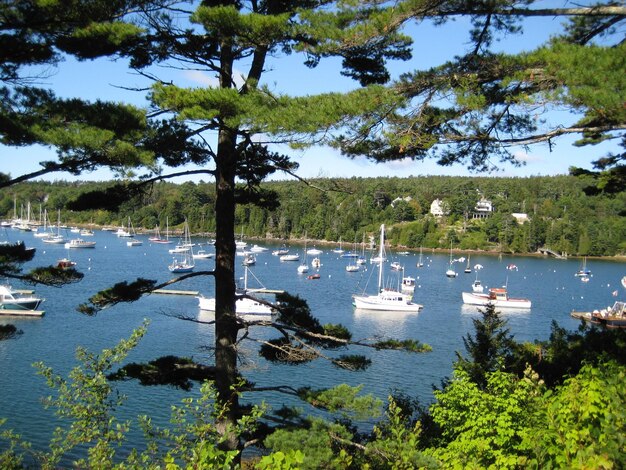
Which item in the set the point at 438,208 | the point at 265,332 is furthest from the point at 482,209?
the point at 265,332

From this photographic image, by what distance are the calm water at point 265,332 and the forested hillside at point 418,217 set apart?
20.7 meters

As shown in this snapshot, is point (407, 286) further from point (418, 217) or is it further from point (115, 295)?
point (418, 217)

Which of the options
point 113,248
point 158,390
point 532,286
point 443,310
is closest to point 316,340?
point 158,390

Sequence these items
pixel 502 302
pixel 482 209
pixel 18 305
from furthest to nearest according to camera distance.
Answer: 1. pixel 482 209
2. pixel 502 302
3. pixel 18 305

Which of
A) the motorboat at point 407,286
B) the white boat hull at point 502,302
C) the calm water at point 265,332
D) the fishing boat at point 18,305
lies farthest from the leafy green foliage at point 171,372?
the motorboat at point 407,286

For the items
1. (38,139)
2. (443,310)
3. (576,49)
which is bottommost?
(443,310)

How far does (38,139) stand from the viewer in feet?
18.2

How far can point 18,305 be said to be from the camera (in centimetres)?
2853

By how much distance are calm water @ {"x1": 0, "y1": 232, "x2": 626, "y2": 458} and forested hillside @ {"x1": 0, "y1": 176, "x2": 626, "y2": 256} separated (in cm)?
2068

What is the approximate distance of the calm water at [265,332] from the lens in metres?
16.7

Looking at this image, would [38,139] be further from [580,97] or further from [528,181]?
[528,181]

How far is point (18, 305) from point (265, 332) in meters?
12.8

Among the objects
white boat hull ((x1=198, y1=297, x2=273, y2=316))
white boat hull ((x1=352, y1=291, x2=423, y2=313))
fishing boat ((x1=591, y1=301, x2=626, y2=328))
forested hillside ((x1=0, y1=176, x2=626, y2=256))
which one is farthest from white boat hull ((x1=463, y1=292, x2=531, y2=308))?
forested hillside ((x1=0, y1=176, x2=626, y2=256))

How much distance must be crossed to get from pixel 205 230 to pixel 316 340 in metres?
82.5
